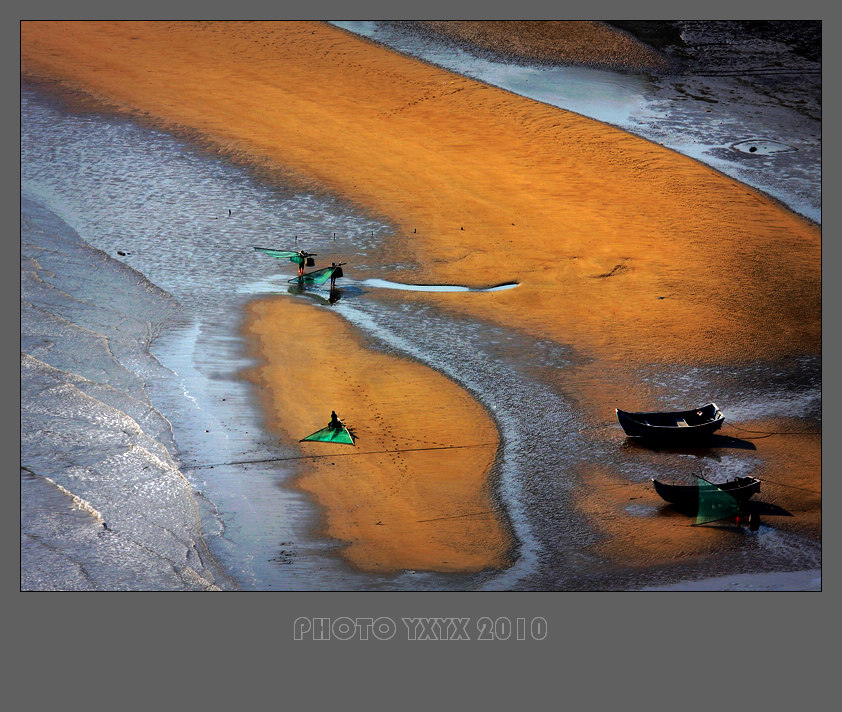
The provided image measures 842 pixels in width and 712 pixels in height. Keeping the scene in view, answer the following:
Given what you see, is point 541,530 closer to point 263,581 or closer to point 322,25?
point 263,581

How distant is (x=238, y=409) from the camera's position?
57.3 ft

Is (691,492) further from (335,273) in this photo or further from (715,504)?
(335,273)

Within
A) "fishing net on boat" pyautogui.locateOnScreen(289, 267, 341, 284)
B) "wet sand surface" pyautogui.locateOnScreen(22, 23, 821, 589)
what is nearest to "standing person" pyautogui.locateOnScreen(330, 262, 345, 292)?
"fishing net on boat" pyautogui.locateOnScreen(289, 267, 341, 284)

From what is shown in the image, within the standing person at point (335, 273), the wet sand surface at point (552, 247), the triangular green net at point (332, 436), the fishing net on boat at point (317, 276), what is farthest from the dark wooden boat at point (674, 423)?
the fishing net on boat at point (317, 276)

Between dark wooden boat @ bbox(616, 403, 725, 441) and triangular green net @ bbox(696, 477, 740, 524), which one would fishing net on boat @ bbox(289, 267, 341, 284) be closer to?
dark wooden boat @ bbox(616, 403, 725, 441)

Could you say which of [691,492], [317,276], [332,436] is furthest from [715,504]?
[317,276]

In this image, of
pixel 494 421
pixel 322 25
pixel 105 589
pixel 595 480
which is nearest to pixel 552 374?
pixel 494 421

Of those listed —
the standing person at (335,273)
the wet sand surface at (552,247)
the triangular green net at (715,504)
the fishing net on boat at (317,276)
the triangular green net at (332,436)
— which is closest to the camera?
the triangular green net at (715,504)

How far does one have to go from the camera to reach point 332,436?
1684 cm

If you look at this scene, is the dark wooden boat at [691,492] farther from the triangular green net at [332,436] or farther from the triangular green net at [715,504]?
the triangular green net at [332,436]

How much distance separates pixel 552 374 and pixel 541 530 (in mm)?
3735

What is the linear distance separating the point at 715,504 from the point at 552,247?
7.62 m

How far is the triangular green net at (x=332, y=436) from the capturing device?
55.0 ft

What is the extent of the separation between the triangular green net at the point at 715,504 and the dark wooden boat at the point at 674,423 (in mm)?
1593
